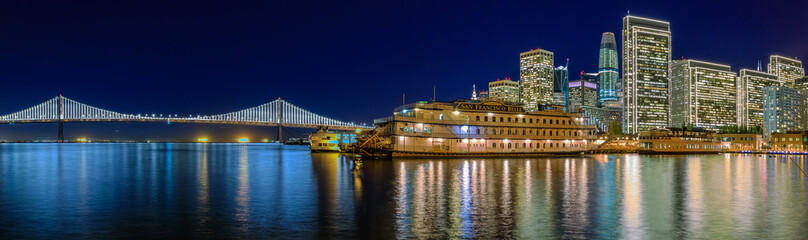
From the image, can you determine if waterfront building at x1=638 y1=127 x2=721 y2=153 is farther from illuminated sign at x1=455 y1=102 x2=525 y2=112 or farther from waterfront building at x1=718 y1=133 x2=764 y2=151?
illuminated sign at x1=455 y1=102 x2=525 y2=112

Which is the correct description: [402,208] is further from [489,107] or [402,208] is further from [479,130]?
[489,107]

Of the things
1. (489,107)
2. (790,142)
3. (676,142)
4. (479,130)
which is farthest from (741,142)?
(479,130)

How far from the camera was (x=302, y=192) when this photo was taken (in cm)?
2831

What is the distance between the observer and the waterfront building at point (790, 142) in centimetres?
12506

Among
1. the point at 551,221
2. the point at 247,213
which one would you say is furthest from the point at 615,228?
the point at 247,213

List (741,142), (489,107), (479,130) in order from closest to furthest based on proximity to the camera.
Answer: (479,130) < (489,107) < (741,142)

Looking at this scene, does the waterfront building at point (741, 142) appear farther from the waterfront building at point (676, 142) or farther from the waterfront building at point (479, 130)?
the waterfront building at point (479, 130)

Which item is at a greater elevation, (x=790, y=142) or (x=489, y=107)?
(x=489, y=107)

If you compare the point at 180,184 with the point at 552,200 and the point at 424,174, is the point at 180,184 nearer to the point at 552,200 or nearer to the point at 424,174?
the point at 424,174

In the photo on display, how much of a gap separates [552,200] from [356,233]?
37.1 ft

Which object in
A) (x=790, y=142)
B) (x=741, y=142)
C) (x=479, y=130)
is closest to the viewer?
(x=479, y=130)

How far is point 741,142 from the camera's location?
13300cm

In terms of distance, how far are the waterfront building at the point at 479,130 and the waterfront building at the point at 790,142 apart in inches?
3147

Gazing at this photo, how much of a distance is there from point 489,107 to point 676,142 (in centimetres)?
6646
